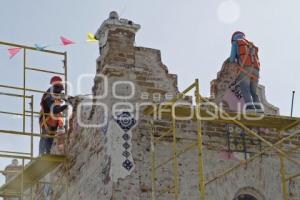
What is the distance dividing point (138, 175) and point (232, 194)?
1797 millimetres

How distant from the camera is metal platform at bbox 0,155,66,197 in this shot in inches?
535

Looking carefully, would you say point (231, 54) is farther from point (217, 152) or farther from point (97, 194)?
point (97, 194)

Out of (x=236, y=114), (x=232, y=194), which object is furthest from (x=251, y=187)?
(x=236, y=114)

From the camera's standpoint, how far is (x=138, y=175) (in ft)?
38.6

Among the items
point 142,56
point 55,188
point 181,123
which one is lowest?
point 55,188

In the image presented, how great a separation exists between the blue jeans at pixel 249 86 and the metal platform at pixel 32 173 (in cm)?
375

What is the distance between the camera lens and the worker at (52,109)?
14.2 metres

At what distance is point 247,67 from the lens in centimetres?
1341

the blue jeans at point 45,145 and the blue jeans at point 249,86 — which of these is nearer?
the blue jeans at point 249,86

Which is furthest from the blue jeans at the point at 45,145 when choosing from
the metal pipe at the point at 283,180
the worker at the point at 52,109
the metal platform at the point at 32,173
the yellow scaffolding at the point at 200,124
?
the metal pipe at the point at 283,180

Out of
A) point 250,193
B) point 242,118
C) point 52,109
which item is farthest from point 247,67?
point 52,109

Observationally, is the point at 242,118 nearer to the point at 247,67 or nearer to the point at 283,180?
the point at 283,180

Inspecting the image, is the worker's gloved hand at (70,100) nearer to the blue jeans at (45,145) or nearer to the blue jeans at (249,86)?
the blue jeans at (45,145)

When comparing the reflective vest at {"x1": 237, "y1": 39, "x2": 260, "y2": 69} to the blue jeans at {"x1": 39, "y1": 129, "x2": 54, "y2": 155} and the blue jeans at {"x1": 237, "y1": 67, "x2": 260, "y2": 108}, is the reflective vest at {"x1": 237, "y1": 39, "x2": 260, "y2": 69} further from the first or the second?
the blue jeans at {"x1": 39, "y1": 129, "x2": 54, "y2": 155}
